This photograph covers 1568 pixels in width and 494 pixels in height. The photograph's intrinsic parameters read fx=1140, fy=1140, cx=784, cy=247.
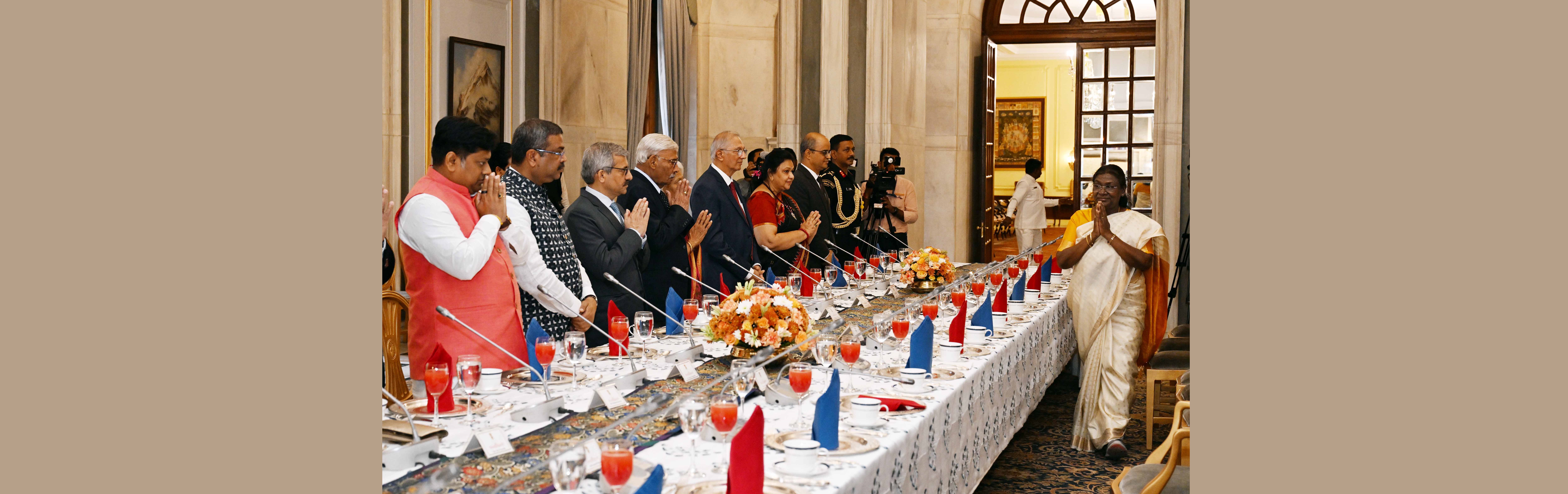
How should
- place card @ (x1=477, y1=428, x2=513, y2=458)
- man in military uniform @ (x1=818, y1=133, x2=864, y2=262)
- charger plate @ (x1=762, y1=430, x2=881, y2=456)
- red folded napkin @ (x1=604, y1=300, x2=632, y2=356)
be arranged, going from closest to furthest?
place card @ (x1=477, y1=428, x2=513, y2=458)
charger plate @ (x1=762, y1=430, x2=881, y2=456)
red folded napkin @ (x1=604, y1=300, x2=632, y2=356)
man in military uniform @ (x1=818, y1=133, x2=864, y2=262)

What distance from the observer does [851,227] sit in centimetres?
716

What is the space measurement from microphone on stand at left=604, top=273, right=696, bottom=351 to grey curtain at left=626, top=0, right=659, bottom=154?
4.22m

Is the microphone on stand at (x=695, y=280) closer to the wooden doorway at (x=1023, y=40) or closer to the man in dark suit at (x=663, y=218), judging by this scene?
the man in dark suit at (x=663, y=218)

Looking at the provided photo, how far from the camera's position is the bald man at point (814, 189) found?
585cm

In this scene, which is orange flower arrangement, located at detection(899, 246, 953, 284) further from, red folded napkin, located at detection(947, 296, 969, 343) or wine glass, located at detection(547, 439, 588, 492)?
wine glass, located at detection(547, 439, 588, 492)

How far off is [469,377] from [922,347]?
1.21 metres

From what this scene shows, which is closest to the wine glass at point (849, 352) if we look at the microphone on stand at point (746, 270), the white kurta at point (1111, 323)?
the microphone on stand at point (746, 270)

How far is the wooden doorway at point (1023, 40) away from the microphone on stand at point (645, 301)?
22.8 feet

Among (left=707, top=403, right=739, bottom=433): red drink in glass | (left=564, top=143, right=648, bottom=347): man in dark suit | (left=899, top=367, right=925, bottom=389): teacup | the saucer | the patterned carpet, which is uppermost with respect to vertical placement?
(left=564, top=143, right=648, bottom=347): man in dark suit

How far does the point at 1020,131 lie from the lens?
59.2ft

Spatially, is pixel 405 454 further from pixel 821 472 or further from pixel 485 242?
pixel 485 242

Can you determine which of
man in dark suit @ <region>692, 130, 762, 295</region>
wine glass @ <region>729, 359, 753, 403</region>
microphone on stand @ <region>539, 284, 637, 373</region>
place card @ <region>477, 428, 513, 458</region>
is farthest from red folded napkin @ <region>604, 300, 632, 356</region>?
man in dark suit @ <region>692, 130, 762, 295</region>

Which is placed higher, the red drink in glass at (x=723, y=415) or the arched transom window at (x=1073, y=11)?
the arched transom window at (x=1073, y=11)

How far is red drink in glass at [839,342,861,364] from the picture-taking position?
2779 millimetres
